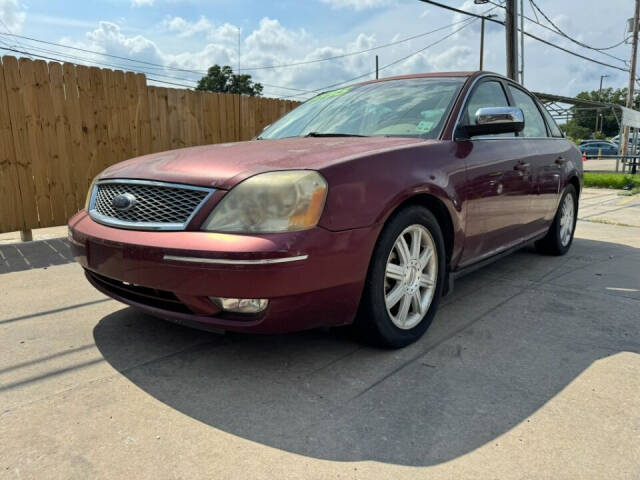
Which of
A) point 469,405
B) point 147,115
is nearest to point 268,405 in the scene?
point 469,405

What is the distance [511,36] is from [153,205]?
11931 millimetres

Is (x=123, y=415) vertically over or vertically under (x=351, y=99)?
under

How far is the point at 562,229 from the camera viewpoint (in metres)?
4.93

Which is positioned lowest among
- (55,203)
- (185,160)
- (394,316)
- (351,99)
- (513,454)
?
(513,454)

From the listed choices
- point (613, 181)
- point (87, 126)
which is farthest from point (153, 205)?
point (613, 181)

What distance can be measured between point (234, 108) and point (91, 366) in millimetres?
5458

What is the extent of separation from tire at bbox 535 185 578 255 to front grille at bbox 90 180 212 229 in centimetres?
370

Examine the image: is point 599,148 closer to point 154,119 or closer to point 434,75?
point 154,119

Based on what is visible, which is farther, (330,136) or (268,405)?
(330,136)

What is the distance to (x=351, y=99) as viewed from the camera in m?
3.56

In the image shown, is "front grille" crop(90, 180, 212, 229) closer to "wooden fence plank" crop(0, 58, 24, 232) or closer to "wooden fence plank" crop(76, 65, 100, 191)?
"wooden fence plank" crop(0, 58, 24, 232)

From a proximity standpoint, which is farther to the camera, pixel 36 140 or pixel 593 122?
pixel 593 122

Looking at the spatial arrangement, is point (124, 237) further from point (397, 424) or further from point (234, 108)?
point (234, 108)

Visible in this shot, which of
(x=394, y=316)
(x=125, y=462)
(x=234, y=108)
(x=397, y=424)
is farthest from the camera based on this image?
(x=234, y=108)
